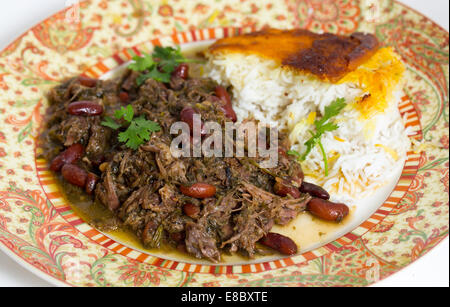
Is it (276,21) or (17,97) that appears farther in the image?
(276,21)

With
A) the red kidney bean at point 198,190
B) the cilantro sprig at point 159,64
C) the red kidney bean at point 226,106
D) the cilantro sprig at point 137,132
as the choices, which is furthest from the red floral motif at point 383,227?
the cilantro sprig at point 159,64

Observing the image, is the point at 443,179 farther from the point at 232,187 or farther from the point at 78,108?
the point at 78,108

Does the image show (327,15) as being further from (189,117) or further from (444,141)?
(189,117)

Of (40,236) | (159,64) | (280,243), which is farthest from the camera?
(159,64)

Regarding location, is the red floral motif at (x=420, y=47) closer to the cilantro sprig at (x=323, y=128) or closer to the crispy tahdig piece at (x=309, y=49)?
the crispy tahdig piece at (x=309, y=49)

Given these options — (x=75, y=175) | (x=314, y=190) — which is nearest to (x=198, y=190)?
(x=314, y=190)

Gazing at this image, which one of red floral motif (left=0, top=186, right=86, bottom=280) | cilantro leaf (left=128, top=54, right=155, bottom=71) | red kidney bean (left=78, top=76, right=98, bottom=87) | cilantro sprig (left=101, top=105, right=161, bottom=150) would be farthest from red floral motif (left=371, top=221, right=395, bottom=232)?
red kidney bean (left=78, top=76, right=98, bottom=87)

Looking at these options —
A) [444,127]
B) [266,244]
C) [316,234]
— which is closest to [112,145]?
[266,244]
